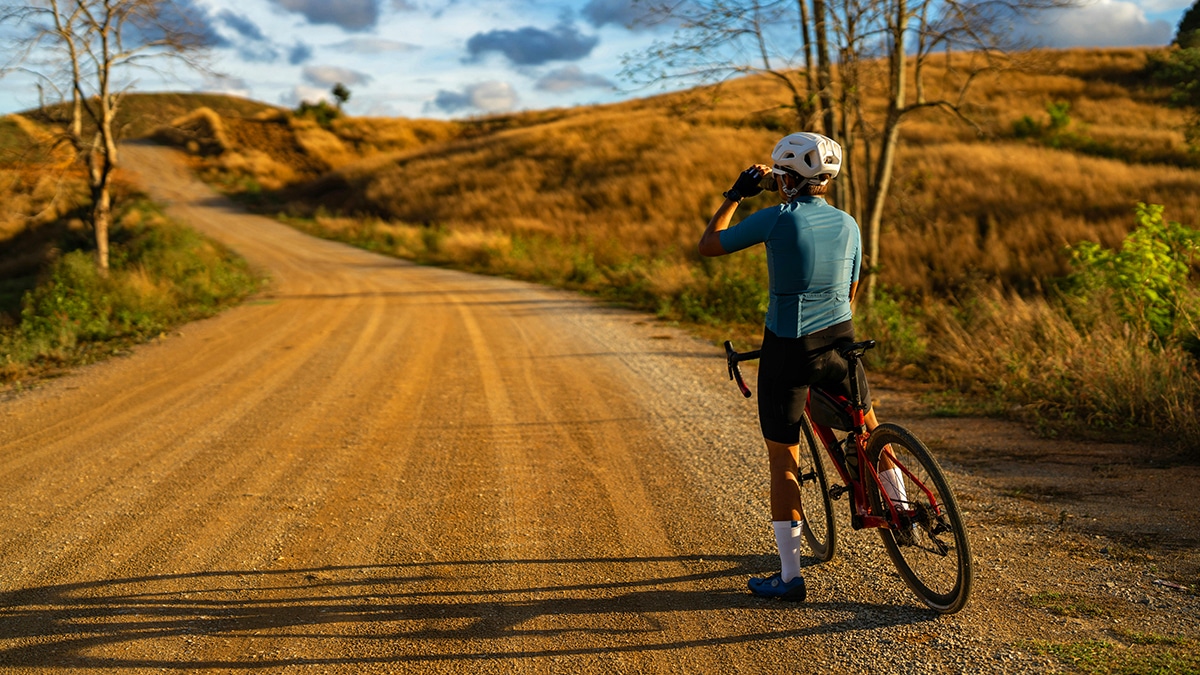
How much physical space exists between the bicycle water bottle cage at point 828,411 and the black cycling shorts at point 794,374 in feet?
0.26

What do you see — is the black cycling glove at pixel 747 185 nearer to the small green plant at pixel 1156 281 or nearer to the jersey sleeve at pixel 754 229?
the jersey sleeve at pixel 754 229

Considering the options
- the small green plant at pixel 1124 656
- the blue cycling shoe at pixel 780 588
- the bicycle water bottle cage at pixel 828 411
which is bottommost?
the small green plant at pixel 1124 656

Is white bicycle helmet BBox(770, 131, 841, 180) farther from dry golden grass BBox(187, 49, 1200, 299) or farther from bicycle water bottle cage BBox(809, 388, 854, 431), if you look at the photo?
dry golden grass BBox(187, 49, 1200, 299)

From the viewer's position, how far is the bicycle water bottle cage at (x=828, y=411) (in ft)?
12.9

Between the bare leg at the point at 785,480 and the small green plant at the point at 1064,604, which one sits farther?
the bare leg at the point at 785,480

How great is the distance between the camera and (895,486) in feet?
12.5

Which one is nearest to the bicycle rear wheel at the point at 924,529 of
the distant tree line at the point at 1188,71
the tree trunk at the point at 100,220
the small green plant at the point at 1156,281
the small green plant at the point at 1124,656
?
the small green plant at the point at 1124,656

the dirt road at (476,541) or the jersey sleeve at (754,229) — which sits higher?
the jersey sleeve at (754,229)

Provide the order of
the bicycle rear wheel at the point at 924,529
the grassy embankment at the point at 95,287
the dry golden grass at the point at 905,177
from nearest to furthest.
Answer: the bicycle rear wheel at the point at 924,529 < the grassy embankment at the point at 95,287 < the dry golden grass at the point at 905,177

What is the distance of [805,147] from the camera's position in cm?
364

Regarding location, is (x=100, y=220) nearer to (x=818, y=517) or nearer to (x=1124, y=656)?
(x=818, y=517)

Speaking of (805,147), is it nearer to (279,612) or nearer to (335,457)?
(279,612)

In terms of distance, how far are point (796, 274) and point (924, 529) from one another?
4.16 ft

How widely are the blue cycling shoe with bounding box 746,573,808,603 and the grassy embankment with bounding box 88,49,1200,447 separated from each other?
13.2ft
